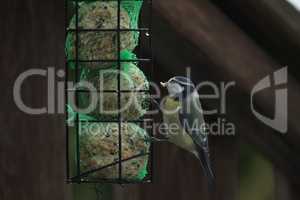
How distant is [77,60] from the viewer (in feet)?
6.13

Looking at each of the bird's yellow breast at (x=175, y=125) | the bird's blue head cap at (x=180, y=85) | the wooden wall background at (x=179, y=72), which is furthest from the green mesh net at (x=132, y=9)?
the bird's yellow breast at (x=175, y=125)

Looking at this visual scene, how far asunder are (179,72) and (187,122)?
0.66 feet

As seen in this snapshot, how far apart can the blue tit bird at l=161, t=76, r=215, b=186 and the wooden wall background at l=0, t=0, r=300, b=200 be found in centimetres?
10

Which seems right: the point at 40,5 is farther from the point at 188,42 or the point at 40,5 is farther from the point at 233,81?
the point at 233,81

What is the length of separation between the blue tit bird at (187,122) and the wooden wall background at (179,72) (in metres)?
0.10

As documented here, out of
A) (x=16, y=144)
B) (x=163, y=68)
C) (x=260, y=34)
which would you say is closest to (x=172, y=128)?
(x=163, y=68)

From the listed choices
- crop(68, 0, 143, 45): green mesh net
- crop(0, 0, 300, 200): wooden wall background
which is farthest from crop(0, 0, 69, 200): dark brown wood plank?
crop(68, 0, 143, 45): green mesh net

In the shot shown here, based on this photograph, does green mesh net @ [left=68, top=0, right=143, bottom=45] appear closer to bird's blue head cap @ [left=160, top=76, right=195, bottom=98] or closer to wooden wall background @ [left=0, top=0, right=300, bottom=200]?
wooden wall background @ [left=0, top=0, right=300, bottom=200]

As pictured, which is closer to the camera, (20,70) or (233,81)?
(233,81)

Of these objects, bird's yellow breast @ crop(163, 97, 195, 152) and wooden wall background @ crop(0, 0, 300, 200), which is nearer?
wooden wall background @ crop(0, 0, 300, 200)

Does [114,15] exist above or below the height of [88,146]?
above

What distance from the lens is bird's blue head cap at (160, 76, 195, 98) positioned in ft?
6.54

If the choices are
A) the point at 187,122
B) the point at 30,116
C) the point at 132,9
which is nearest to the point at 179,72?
the point at 187,122

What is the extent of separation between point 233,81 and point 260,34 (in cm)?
17
